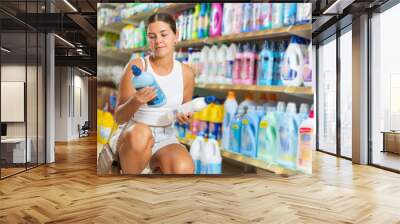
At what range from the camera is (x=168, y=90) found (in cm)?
497

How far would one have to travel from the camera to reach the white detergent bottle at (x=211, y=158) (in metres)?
5.00

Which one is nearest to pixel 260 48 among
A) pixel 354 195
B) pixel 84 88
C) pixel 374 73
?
pixel 354 195

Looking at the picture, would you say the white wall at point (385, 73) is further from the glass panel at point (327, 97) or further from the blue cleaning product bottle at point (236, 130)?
the blue cleaning product bottle at point (236, 130)

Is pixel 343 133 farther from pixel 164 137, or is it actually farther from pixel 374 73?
pixel 164 137

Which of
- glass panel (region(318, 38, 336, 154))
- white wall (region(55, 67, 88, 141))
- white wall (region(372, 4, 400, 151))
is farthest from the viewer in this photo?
white wall (region(55, 67, 88, 141))

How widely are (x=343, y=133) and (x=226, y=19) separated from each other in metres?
3.84

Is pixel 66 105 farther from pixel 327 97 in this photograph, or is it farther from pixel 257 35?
pixel 257 35

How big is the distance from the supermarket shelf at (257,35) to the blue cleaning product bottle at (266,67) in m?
0.13

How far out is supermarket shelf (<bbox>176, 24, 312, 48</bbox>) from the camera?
4941 millimetres

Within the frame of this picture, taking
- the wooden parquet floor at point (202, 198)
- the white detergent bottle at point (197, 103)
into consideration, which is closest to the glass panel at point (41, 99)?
the wooden parquet floor at point (202, 198)

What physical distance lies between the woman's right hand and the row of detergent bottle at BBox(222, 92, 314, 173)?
94 centimetres

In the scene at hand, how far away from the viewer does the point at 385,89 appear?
239 inches

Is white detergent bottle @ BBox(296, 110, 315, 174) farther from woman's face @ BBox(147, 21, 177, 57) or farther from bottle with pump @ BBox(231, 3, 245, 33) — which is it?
woman's face @ BBox(147, 21, 177, 57)

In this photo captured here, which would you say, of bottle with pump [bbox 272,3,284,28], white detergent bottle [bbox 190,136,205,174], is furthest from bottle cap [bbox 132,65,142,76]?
bottle with pump [bbox 272,3,284,28]
